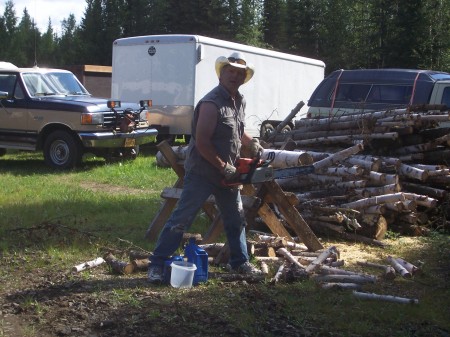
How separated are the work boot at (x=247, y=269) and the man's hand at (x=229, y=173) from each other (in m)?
0.94

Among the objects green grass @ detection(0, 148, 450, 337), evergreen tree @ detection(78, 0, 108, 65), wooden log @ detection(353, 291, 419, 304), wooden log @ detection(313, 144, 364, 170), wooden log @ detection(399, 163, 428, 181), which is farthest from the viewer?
evergreen tree @ detection(78, 0, 108, 65)

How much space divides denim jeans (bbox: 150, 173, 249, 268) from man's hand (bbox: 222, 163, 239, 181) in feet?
0.77

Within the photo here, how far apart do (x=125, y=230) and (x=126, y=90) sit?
9680mm

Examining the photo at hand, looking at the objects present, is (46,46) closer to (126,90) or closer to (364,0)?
(364,0)

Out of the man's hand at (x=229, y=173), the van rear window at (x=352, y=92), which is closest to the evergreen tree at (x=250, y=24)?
the van rear window at (x=352, y=92)

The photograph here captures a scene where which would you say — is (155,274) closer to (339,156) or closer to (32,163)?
(339,156)

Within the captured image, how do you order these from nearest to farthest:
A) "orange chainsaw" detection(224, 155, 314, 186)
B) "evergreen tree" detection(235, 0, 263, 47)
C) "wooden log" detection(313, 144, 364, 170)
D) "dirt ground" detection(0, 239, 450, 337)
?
"dirt ground" detection(0, 239, 450, 337)
"orange chainsaw" detection(224, 155, 314, 186)
"wooden log" detection(313, 144, 364, 170)
"evergreen tree" detection(235, 0, 263, 47)

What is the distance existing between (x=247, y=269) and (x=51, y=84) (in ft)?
31.7

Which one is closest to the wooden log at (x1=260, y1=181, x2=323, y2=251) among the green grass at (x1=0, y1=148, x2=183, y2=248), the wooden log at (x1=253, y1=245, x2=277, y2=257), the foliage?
the wooden log at (x1=253, y1=245, x2=277, y2=257)

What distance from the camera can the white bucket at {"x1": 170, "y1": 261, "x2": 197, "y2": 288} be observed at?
5.81m

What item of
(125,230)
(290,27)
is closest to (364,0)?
(290,27)

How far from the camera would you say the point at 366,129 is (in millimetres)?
9281

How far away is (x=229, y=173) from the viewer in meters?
5.82

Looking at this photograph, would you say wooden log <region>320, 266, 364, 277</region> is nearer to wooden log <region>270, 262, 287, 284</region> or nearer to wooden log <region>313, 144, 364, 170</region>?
wooden log <region>270, 262, 287, 284</region>
